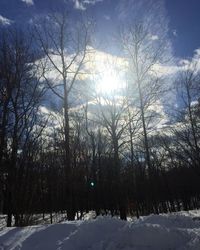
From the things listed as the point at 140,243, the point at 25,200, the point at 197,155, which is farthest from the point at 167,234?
the point at 197,155

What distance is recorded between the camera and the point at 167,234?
507 cm

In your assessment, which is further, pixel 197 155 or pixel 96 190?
pixel 96 190

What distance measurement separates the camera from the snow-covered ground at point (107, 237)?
4930 millimetres

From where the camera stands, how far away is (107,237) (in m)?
5.45

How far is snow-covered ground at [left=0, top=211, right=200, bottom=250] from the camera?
4.93 m

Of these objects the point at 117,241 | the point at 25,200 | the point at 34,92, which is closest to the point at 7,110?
the point at 34,92

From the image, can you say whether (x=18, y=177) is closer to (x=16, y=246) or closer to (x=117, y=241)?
(x=16, y=246)

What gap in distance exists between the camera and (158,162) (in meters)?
39.8

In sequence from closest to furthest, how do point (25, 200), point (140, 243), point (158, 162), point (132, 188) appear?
point (140, 243) → point (25, 200) → point (132, 188) → point (158, 162)

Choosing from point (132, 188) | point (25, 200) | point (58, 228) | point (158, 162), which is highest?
point (158, 162)

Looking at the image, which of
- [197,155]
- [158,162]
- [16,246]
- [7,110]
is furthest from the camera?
[158,162]

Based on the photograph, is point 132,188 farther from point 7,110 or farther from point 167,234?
point 167,234

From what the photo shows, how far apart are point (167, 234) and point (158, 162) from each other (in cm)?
3551

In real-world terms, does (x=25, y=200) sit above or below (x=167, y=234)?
above
